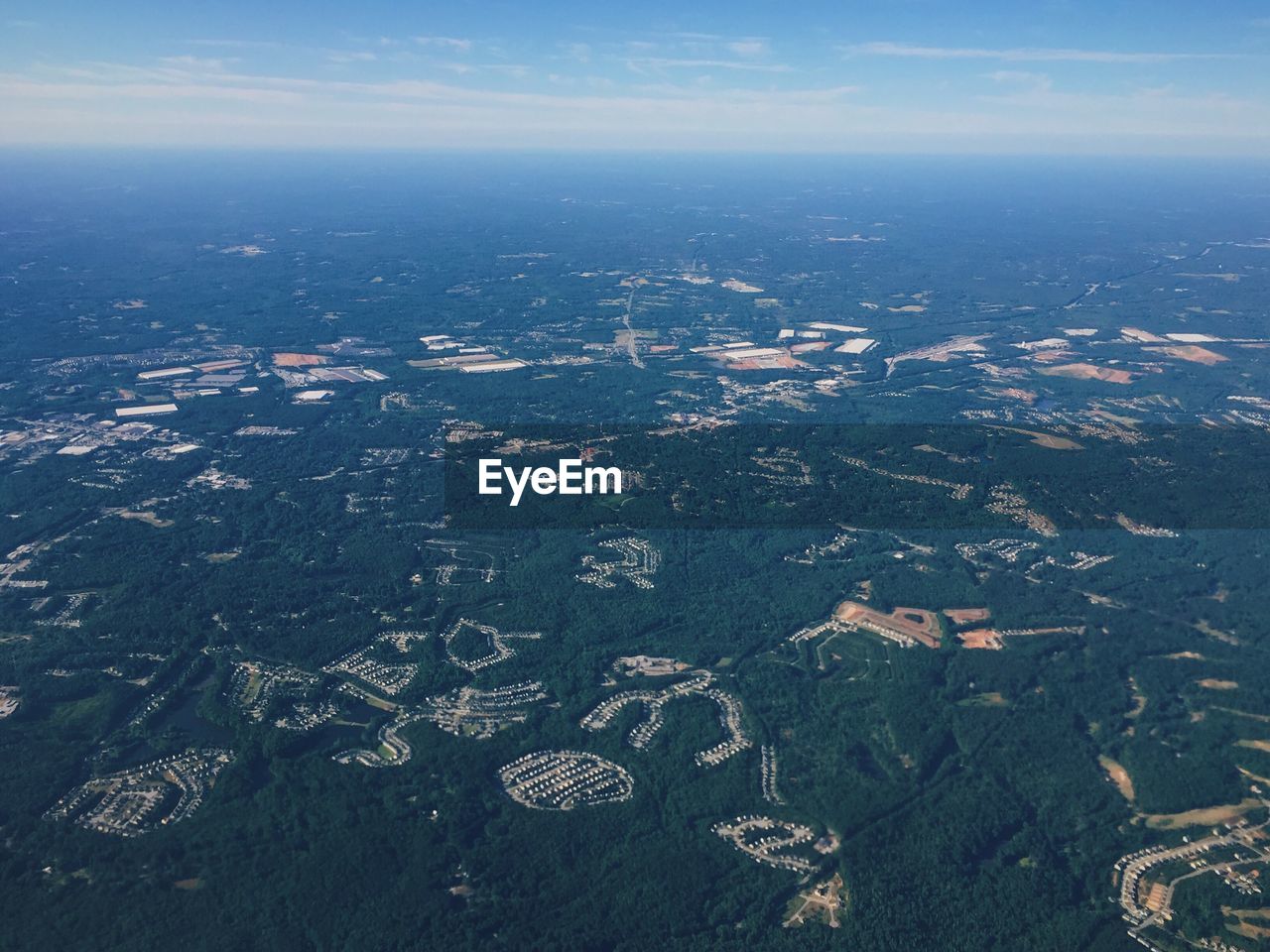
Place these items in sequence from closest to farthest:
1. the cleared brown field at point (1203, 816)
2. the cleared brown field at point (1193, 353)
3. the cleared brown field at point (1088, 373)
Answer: the cleared brown field at point (1203, 816) < the cleared brown field at point (1088, 373) < the cleared brown field at point (1193, 353)

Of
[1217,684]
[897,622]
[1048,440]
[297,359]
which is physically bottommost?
[297,359]

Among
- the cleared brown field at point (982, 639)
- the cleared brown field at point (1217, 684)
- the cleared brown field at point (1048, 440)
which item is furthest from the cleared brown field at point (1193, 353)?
the cleared brown field at point (982, 639)

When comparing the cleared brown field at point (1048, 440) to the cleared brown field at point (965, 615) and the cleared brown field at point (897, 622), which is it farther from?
the cleared brown field at point (897, 622)

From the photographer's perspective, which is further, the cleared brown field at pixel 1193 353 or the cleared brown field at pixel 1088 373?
the cleared brown field at pixel 1193 353

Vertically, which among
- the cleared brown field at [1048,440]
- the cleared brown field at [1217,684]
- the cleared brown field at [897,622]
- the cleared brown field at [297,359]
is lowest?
the cleared brown field at [297,359]

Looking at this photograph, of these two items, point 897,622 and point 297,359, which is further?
point 297,359

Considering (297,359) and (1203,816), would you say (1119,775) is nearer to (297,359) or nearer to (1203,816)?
(1203,816)

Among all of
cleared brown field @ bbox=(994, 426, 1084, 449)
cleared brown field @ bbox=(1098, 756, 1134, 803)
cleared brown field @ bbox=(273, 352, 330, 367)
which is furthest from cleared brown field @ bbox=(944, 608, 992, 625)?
cleared brown field @ bbox=(273, 352, 330, 367)

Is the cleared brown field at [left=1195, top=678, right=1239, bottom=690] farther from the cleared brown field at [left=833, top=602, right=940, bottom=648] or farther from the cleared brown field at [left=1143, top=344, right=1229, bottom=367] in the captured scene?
the cleared brown field at [left=1143, top=344, right=1229, bottom=367]

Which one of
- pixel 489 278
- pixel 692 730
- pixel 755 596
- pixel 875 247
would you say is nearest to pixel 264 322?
pixel 489 278

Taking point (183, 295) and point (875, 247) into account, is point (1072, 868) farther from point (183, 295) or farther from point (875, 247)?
point (875, 247)

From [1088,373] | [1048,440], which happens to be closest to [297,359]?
[1048,440]
